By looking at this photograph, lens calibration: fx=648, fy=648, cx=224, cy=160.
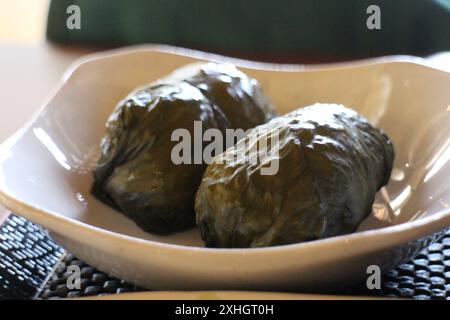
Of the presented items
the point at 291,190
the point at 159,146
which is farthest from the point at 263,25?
the point at 291,190

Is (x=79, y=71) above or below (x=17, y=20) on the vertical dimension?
above

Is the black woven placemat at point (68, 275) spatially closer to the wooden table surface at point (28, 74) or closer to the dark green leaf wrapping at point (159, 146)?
the dark green leaf wrapping at point (159, 146)

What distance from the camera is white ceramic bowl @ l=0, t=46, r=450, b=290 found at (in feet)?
2.26

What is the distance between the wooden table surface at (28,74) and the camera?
133 centimetres

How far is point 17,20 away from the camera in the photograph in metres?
3.59

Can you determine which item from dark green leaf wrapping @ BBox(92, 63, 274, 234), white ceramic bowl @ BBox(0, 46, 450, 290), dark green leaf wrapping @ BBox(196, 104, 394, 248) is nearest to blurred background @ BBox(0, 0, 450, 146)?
white ceramic bowl @ BBox(0, 46, 450, 290)

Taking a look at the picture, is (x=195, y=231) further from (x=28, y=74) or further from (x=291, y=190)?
(x=28, y=74)

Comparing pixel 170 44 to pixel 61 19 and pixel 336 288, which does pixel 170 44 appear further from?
pixel 336 288

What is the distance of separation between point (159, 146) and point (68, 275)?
246mm

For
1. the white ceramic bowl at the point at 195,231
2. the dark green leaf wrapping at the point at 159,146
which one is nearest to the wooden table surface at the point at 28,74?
the white ceramic bowl at the point at 195,231

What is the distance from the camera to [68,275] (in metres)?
0.87

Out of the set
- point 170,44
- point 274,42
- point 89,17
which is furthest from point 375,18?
point 89,17

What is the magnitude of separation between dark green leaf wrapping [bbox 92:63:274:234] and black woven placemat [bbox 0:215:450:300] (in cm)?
14

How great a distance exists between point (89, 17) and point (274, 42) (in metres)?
0.55
